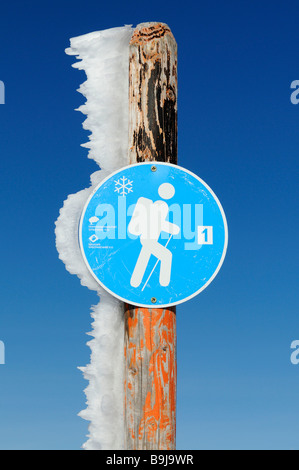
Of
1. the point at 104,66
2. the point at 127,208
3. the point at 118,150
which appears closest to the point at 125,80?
the point at 104,66

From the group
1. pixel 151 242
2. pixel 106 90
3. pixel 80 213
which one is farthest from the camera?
pixel 106 90

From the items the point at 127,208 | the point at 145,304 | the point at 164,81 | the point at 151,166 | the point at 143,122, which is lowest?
the point at 145,304

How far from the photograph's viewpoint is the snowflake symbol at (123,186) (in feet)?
13.8

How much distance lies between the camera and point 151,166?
Result: 168 inches

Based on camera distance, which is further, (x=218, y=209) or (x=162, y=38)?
(x=162, y=38)

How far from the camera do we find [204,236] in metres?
4.18

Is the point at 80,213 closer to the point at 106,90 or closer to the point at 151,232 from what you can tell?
the point at 151,232

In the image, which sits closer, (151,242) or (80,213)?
(151,242)

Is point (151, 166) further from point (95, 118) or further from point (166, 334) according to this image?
point (166, 334)

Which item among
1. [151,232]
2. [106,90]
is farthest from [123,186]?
[106,90]

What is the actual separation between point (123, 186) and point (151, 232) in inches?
13.9

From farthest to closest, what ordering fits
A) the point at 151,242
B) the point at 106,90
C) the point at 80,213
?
the point at 106,90 < the point at 80,213 < the point at 151,242

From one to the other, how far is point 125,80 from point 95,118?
342mm

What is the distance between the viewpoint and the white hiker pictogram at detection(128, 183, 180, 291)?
4.11m
